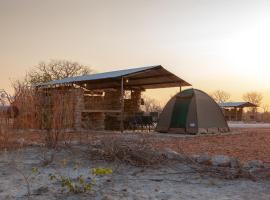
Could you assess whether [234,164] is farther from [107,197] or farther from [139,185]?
[107,197]

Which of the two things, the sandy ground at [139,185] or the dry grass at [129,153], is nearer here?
the sandy ground at [139,185]

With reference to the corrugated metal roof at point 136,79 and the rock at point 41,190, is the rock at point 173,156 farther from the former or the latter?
the corrugated metal roof at point 136,79

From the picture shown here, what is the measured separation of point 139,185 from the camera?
4.62 meters

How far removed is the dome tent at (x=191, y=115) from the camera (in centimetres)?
1478

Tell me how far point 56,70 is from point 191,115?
2901 cm

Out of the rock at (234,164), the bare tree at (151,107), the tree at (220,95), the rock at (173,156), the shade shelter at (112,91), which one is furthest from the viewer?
the tree at (220,95)

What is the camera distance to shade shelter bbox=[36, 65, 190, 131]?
679 inches

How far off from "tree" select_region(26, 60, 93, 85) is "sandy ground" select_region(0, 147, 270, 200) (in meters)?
34.8

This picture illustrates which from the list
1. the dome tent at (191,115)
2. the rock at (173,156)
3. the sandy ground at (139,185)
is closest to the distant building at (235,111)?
the dome tent at (191,115)

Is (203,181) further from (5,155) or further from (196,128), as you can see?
(196,128)

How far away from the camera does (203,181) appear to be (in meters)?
4.88

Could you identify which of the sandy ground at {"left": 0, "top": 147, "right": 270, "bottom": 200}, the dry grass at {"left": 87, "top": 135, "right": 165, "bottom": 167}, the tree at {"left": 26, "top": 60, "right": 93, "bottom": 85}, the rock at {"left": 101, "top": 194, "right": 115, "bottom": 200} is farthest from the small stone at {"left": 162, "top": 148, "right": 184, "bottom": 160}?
the tree at {"left": 26, "top": 60, "right": 93, "bottom": 85}

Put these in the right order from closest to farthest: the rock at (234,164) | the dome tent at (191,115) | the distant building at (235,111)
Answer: the rock at (234,164) → the dome tent at (191,115) → the distant building at (235,111)

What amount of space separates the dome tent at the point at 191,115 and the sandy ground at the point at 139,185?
8989 millimetres
